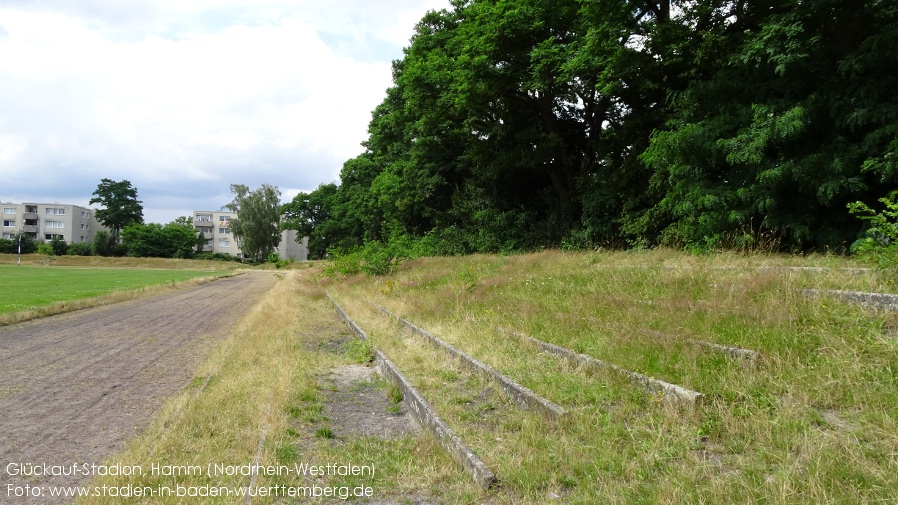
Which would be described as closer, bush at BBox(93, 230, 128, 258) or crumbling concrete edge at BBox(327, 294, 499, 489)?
crumbling concrete edge at BBox(327, 294, 499, 489)

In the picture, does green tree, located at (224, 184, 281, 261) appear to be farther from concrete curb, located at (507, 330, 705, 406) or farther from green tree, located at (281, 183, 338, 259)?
concrete curb, located at (507, 330, 705, 406)

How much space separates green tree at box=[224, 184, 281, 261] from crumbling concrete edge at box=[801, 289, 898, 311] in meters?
85.3

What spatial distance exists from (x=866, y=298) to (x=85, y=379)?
10647 millimetres

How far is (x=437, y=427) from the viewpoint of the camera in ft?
15.3

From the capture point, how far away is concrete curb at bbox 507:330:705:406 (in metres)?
3.98

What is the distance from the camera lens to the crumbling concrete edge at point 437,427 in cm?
361

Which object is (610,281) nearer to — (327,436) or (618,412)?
(618,412)

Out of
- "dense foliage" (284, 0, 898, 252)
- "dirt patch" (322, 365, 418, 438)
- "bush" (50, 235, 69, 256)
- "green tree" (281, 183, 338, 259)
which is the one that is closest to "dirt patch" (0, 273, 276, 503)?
"dirt patch" (322, 365, 418, 438)

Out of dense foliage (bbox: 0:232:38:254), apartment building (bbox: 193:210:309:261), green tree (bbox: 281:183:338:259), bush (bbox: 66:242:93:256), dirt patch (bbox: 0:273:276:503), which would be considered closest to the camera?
dirt patch (bbox: 0:273:276:503)

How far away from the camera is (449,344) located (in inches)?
309

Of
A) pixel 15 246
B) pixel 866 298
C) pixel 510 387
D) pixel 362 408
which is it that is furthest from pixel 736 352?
pixel 15 246

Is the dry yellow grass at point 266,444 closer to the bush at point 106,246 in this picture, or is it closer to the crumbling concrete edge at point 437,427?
the crumbling concrete edge at point 437,427

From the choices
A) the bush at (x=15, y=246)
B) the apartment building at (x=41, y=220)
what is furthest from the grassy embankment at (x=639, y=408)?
the apartment building at (x=41, y=220)

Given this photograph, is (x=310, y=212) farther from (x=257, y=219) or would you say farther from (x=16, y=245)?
(x=16, y=245)
